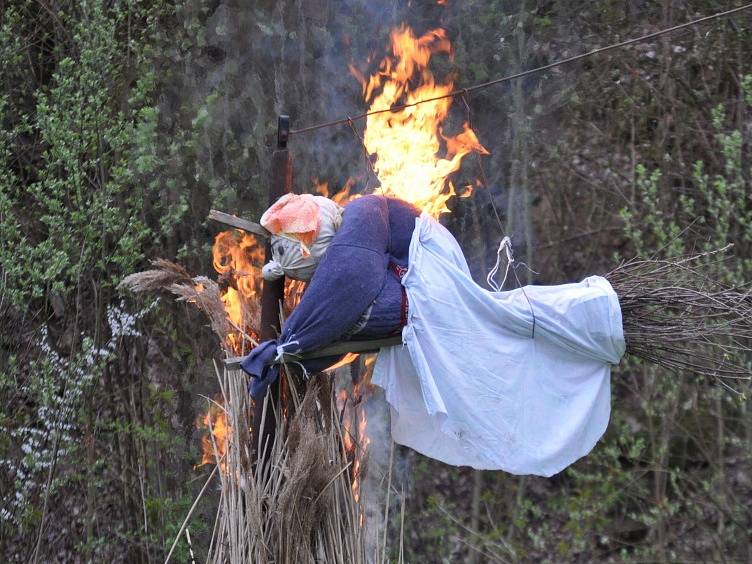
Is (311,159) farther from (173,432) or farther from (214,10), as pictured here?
(173,432)

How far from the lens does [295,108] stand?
171 inches

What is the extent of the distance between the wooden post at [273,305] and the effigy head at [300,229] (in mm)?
104

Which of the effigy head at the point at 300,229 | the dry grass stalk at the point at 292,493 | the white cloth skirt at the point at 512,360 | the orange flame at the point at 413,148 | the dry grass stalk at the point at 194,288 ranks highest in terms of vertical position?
the orange flame at the point at 413,148

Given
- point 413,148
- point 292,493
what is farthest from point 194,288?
point 413,148

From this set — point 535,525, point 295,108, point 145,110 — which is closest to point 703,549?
point 535,525

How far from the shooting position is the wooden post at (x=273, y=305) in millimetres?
2871

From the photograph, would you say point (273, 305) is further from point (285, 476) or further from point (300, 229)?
point (285, 476)

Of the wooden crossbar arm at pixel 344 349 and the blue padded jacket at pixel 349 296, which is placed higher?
the blue padded jacket at pixel 349 296

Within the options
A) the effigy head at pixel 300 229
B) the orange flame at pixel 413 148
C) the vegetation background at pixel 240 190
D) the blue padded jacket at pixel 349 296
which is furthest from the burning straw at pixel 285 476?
the vegetation background at pixel 240 190

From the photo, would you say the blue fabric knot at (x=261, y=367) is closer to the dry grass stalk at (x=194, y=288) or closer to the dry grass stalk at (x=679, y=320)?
the dry grass stalk at (x=194, y=288)

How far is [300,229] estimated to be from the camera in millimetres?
2689

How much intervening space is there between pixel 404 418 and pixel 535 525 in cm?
367

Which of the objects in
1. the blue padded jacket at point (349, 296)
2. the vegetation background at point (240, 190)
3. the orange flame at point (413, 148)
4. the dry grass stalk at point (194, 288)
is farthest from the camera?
the vegetation background at point (240, 190)

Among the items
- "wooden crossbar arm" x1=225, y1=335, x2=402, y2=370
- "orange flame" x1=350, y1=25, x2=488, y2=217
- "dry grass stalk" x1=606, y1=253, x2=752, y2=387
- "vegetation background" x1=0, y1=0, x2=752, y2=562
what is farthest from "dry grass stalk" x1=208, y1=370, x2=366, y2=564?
"vegetation background" x1=0, y1=0, x2=752, y2=562
